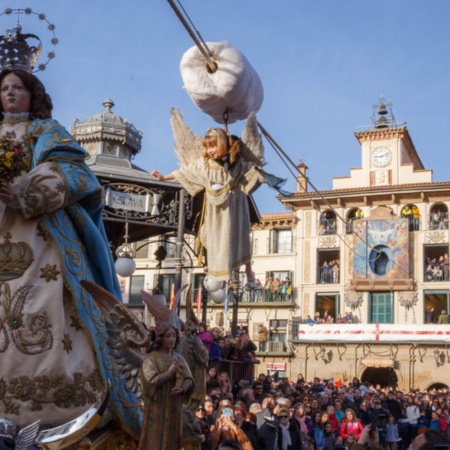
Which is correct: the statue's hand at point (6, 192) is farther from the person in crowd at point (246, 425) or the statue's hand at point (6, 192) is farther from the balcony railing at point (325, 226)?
the balcony railing at point (325, 226)

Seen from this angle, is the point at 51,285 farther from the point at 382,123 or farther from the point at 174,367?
the point at 382,123

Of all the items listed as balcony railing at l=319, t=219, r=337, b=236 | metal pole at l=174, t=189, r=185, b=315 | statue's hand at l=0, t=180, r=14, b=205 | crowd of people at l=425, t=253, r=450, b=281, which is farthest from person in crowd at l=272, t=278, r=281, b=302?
statue's hand at l=0, t=180, r=14, b=205

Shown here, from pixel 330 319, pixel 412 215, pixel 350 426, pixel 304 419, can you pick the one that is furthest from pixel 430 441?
pixel 412 215

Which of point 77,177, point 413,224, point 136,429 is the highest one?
point 413,224

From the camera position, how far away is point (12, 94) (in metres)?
5.13

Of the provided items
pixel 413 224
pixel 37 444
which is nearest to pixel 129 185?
pixel 37 444

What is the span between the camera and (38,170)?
4.82m

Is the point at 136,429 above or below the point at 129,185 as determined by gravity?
below

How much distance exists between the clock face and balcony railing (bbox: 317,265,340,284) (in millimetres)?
6306

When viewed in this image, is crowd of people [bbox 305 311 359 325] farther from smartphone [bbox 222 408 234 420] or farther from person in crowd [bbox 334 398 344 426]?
smartphone [bbox 222 408 234 420]

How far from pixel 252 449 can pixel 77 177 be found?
590 cm

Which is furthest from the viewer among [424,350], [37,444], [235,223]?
[424,350]

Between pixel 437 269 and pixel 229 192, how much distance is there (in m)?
33.7

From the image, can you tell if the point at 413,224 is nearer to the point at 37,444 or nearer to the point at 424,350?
the point at 424,350
